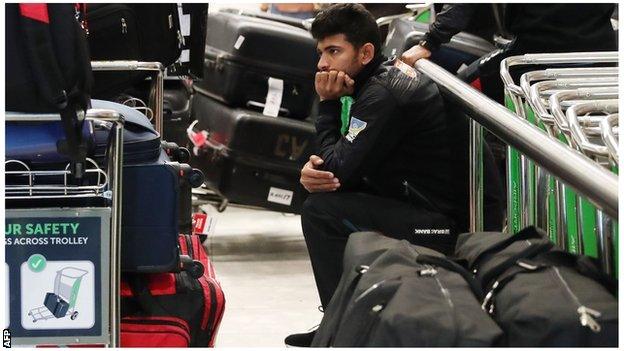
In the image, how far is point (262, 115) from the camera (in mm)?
5516

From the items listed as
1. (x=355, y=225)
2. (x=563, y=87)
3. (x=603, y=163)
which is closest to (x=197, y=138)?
(x=355, y=225)

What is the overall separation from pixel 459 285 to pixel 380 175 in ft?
5.48

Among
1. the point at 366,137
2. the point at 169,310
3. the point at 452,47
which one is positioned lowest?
the point at 169,310

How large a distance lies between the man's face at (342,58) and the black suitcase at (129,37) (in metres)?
0.88

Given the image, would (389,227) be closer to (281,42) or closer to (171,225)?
(171,225)

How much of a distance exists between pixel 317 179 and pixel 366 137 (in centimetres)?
21

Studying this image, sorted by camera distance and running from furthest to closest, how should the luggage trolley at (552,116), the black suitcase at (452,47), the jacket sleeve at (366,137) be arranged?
1. the black suitcase at (452,47)
2. the jacket sleeve at (366,137)
3. the luggage trolley at (552,116)

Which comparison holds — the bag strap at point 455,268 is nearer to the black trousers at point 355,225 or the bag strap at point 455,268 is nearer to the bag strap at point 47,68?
the bag strap at point 47,68

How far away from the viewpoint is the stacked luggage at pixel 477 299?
165 cm

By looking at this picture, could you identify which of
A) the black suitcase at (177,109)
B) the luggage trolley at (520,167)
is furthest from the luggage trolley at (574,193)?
the black suitcase at (177,109)

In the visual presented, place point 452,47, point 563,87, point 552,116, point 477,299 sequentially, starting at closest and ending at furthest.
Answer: point 477,299 → point 552,116 → point 563,87 → point 452,47

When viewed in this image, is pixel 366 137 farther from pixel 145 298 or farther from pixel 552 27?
pixel 552 27

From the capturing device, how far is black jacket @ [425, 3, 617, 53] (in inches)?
165

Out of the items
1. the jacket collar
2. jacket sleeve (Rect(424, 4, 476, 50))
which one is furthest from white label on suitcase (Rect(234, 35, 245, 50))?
the jacket collar
